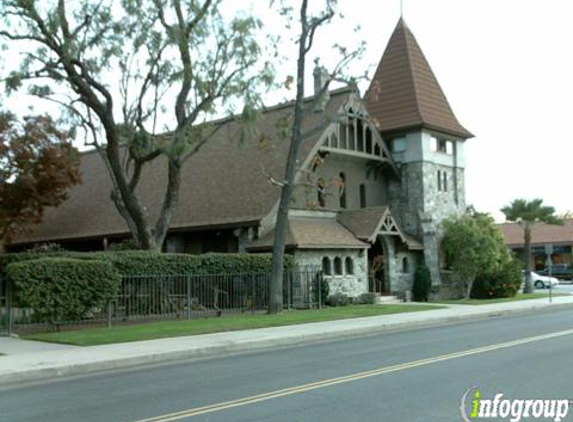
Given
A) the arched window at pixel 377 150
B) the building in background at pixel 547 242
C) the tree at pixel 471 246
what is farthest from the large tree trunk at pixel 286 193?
the building in background at pixel 547 242

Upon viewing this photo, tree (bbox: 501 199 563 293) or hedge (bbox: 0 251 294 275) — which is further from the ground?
tree (bbox: 501 199 563 293)

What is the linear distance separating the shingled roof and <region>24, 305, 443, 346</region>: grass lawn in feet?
22.0

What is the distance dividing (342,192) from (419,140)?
16.3 feet

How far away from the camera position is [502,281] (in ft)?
116

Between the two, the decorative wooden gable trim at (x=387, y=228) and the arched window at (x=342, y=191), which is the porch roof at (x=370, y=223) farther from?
the arched window at (x=342, y=191)

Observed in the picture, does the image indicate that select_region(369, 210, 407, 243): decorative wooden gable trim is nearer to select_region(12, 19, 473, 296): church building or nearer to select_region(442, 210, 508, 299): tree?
select_region(12, 19, 473, 296): church building

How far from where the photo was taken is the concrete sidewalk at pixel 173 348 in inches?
503

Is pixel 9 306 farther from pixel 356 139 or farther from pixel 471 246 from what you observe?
pixel 471 246

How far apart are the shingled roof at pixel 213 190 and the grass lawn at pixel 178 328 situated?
671 cm

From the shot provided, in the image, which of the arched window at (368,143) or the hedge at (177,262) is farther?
the arched window at (368,143)

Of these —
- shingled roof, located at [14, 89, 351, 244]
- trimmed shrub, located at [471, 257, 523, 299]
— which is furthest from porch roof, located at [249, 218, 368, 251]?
trimmed shrub, located at [471, 257, 523, 299]

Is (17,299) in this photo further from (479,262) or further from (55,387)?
(479,262)

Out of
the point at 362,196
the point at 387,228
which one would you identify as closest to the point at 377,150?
the point at 362,196

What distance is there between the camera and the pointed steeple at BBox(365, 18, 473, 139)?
36094 mm
